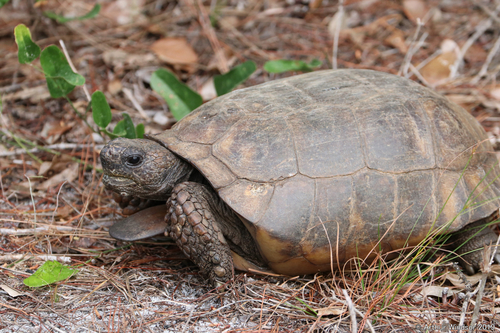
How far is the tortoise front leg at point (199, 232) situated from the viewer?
222cm

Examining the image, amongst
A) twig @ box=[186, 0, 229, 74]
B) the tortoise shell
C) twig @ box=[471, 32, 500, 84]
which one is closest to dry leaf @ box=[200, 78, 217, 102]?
twig @ box=[186, 0, 229, 74]

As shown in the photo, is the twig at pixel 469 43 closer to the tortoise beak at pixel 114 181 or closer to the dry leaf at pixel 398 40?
the dry leaf at pixel 398 40

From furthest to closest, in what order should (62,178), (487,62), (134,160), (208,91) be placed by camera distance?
(487,62), (208,91), (62,178), (134,160)

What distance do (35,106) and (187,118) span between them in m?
2.05

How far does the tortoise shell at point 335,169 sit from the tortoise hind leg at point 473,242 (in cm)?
17

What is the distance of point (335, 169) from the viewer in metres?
2.31

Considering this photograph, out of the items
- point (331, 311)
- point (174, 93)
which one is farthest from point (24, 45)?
point (331, 311)

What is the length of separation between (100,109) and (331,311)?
208 centimetres

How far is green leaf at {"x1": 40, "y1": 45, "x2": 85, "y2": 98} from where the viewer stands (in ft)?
9.69

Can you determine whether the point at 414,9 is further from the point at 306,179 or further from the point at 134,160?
the point at 134,160

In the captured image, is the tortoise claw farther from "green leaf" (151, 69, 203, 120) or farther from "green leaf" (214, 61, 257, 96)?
"green leaf" (214, 61, 257, 96)

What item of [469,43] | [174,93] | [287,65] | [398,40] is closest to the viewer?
[174,93]

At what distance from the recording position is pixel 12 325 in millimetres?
2025

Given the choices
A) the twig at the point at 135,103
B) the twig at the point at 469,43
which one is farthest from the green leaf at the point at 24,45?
the twig at the point at 469,43
